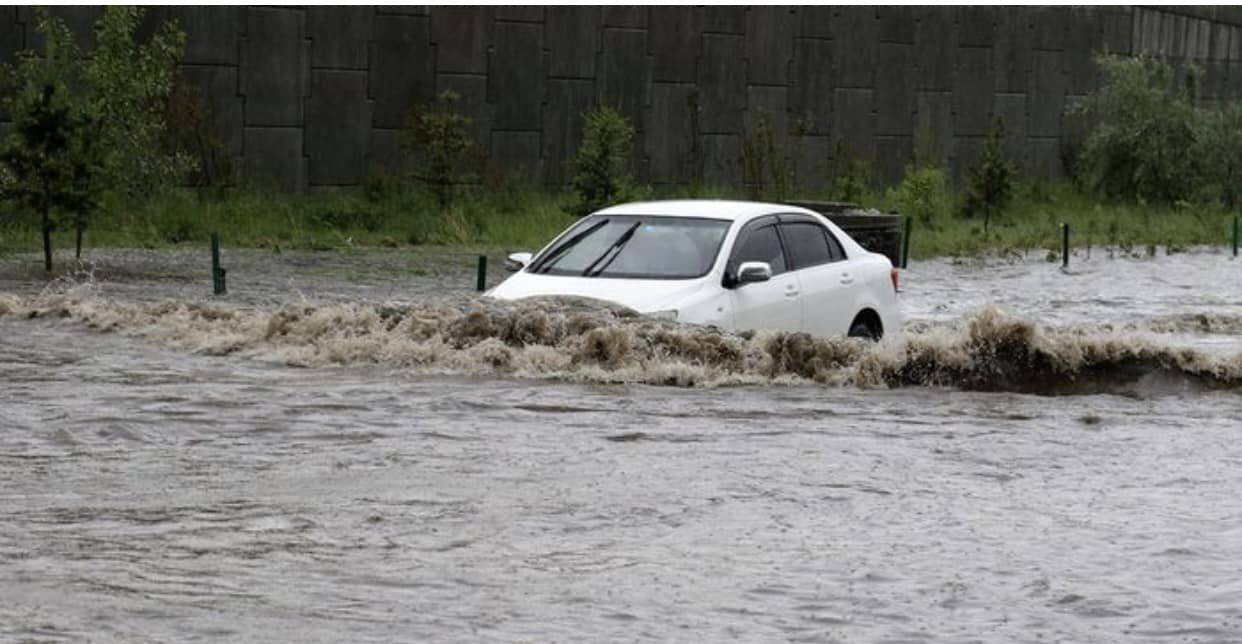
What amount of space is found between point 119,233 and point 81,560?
2158 cm

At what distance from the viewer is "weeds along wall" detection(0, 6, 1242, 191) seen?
3378 centimetres

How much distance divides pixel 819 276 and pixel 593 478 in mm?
5192

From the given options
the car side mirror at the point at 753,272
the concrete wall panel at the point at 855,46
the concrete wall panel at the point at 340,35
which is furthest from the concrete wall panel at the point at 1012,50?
the car side mirror at the point at 753,272

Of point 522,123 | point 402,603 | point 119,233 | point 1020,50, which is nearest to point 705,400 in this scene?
point 402,603

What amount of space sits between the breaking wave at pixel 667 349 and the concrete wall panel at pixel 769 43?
67.8 feet

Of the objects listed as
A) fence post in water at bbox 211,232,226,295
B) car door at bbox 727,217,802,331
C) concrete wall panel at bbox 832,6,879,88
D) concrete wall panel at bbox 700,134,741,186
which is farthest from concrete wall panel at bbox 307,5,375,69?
car door at bbox 727,217,802,331

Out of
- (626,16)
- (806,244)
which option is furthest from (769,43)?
(806,244)

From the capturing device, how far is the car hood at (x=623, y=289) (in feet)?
53.9

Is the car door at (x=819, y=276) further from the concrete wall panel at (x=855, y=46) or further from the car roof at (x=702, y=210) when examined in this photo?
the concrete wall panel at (x=855, y=46)

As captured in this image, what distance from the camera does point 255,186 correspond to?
33719 mm

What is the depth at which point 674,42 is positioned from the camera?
38.6m

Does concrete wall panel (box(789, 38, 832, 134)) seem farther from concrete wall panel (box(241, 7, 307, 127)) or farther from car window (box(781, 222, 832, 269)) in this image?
car window (box(781, 222, 832, 269))

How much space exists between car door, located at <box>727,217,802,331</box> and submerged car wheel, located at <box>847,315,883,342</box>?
91cm

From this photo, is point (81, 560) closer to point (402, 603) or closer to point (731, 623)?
point (402, 603)
